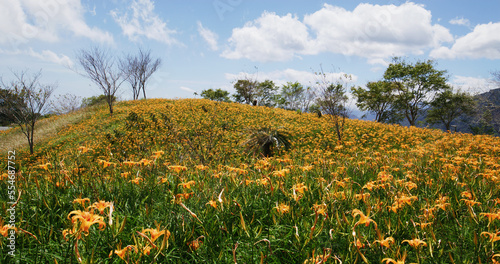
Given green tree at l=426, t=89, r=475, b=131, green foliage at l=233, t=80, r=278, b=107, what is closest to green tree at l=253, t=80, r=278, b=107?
green foliage at l=233, t=80, r=278, b=107

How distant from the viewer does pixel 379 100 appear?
3256cm

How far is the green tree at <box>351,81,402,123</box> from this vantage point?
31656 mm

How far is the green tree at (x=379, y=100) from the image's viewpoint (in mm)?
31656

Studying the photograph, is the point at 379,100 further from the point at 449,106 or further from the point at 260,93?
the point at 260,93

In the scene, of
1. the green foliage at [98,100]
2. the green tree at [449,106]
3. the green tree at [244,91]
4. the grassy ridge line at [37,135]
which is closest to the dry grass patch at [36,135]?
the grassy ridge line at [37,135]

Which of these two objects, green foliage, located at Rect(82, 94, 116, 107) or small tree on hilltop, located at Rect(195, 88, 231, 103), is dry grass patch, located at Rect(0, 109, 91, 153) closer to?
green foliage, located at Rect(82, 94, 116, 107)

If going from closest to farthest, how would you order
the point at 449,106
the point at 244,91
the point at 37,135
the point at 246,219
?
1. the point at 246,219
2. the point at 37,135
3. the point at 449,106
4. the point at 244,91

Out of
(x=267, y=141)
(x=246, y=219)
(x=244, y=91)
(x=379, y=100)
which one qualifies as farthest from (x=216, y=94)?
(x=246, y=219)

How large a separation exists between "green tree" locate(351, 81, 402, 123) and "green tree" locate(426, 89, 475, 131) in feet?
14.9

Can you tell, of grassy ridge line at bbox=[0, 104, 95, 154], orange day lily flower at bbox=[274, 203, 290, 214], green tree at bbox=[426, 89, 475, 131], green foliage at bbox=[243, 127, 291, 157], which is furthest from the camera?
green tree at bbox=[426, 89, 475, 131]

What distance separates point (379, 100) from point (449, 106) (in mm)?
8514

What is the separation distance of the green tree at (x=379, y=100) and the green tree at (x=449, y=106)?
456 centimetres

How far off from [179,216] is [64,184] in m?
1.55

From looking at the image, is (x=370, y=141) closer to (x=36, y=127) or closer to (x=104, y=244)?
(x=104, y=244)
